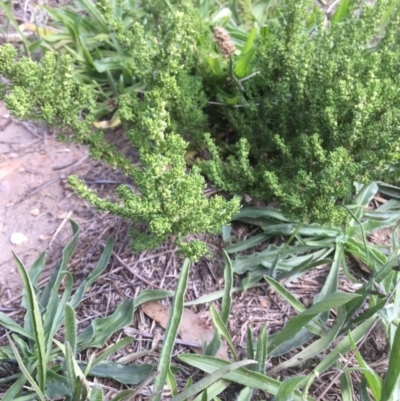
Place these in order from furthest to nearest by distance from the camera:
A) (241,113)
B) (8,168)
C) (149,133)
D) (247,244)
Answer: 1. (8,168)
2. (241,113)
3. (247,244)
4. (149,133)

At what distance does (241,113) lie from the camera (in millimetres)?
1826

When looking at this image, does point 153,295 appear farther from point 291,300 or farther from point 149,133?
point 149,133

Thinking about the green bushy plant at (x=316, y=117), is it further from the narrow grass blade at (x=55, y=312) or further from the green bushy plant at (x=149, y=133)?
the narrow grass blade at (x=55, y=312)

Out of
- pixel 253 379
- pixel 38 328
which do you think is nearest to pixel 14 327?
pixel 38 328

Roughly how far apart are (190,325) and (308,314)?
0.39 meters

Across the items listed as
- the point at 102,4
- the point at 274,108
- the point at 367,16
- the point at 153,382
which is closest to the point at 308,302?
the point at 153,382

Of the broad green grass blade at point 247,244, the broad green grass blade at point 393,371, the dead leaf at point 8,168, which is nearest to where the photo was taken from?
the broad green grass blade at point 393,371

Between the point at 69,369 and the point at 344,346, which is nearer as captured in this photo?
the point at 69,369

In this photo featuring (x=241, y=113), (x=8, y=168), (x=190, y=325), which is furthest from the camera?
(x=8, y=168)

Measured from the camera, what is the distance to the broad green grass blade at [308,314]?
126 cm

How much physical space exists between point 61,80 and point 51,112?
11 centimetres

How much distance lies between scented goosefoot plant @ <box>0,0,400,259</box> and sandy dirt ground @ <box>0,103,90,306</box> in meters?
0.34

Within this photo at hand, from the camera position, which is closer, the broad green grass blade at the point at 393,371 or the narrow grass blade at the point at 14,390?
the broad green grass blade at the point at 393,371

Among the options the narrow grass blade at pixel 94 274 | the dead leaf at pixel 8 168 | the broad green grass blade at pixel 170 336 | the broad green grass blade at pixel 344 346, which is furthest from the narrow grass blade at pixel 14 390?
the dead leaf at pixel 8 168
